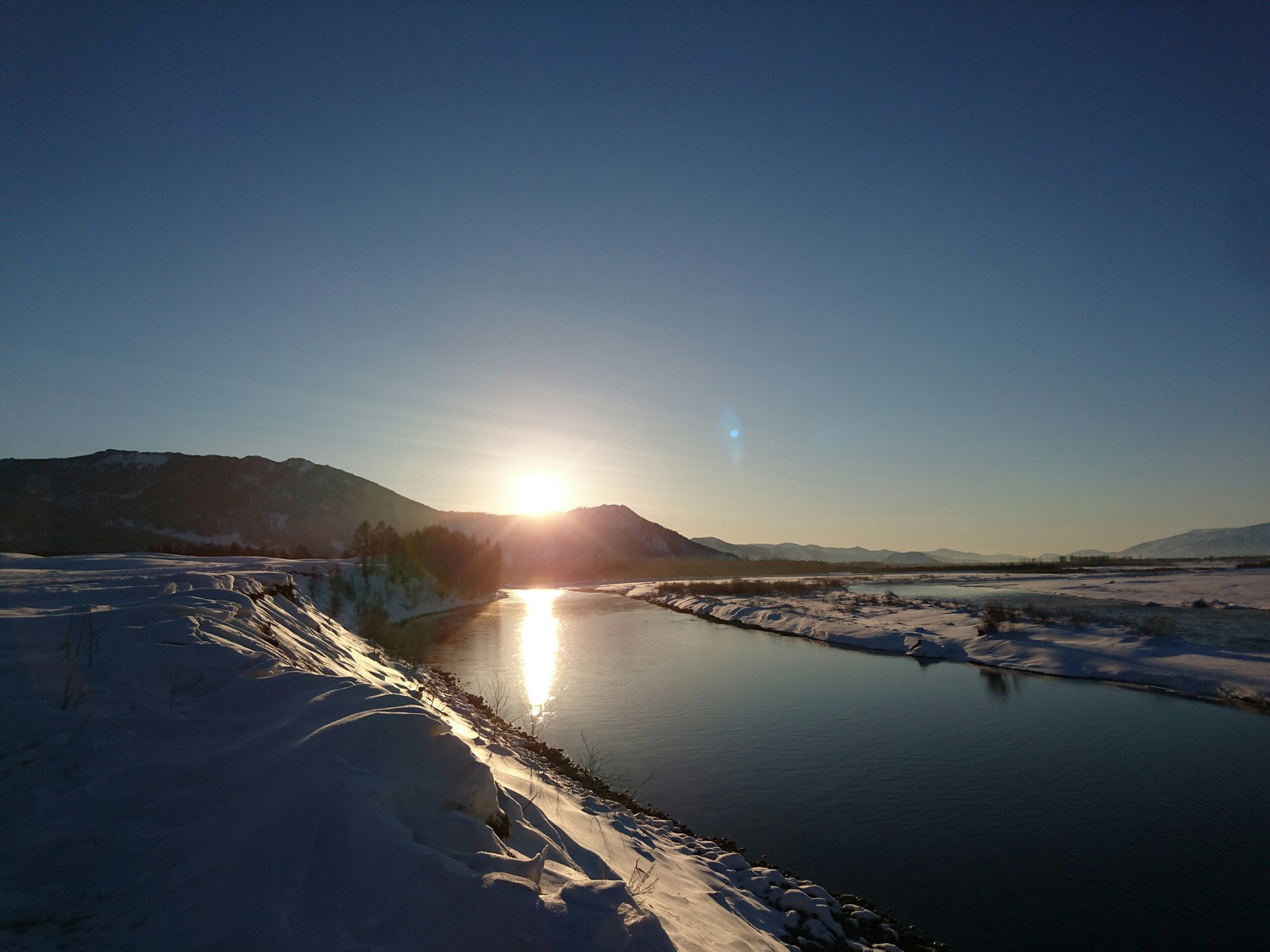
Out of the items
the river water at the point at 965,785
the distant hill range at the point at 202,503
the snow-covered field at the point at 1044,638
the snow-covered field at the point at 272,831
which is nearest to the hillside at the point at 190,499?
the distant hill range at the point at 202,503

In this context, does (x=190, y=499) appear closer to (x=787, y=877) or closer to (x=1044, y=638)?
(x=1044, y=638)

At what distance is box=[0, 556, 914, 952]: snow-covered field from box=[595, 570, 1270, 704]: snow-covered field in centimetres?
2107

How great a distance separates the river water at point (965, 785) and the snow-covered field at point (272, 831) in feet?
7.74

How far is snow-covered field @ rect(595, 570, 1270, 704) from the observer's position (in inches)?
838

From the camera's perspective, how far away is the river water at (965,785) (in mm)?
9016

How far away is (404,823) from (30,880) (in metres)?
2.47

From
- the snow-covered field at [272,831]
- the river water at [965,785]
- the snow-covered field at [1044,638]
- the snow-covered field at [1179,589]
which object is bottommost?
the river water at [965,785]

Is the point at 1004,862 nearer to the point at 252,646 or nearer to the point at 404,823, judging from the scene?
the point at 404,823

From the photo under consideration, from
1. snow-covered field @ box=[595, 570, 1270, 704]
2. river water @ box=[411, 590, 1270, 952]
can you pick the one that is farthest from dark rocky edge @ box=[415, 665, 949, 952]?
snow-covered field @ box=[595, 570, 1270, 704]

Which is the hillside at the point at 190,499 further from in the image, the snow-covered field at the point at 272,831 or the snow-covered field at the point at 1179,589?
the snow-covered field at the point at 272,831

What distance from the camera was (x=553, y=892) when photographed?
17.3ft

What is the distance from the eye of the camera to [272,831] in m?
4.69

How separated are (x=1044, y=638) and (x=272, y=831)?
32.7 metres

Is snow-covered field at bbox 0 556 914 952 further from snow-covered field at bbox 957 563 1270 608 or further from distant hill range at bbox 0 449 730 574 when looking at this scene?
distant hill range at bbox 0 449 730 574
